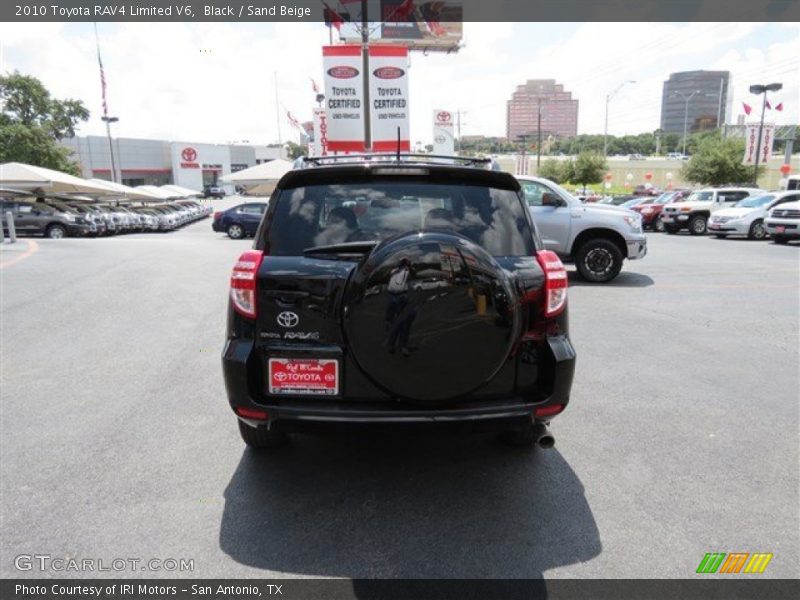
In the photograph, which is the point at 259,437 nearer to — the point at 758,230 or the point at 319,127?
the point at 319,127

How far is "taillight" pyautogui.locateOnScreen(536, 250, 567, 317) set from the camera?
2977mm

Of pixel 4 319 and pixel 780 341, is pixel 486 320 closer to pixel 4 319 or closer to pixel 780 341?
pixel 780 341

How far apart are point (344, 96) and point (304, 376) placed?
44.6ft

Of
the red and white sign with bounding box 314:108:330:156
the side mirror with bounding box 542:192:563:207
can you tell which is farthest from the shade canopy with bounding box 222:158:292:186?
the side mirror with bounding box 542:192:563:207

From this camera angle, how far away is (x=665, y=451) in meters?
3.78

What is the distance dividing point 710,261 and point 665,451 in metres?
11.6

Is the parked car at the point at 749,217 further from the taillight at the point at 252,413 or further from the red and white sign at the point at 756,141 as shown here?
the taillight at the point at 252,413

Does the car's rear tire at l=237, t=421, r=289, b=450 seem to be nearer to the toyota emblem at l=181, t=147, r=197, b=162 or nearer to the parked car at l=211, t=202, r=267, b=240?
the parked car at l=211, t=202, r=267, b=240

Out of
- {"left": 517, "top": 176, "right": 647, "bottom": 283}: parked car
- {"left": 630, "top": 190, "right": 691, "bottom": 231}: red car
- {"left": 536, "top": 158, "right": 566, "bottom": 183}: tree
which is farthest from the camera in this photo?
{"left": 536, "top": 158, "right": 566, "bottom": 183}: tree

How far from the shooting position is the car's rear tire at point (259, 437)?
3.54 m

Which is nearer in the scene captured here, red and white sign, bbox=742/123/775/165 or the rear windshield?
the rear windshield

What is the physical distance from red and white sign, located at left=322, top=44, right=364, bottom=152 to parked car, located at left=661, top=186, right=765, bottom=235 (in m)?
14.7

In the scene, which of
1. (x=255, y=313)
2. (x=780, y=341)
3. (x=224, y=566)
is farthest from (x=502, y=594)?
(x=780, y=341)

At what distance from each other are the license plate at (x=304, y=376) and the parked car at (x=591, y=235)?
8.41 meters
